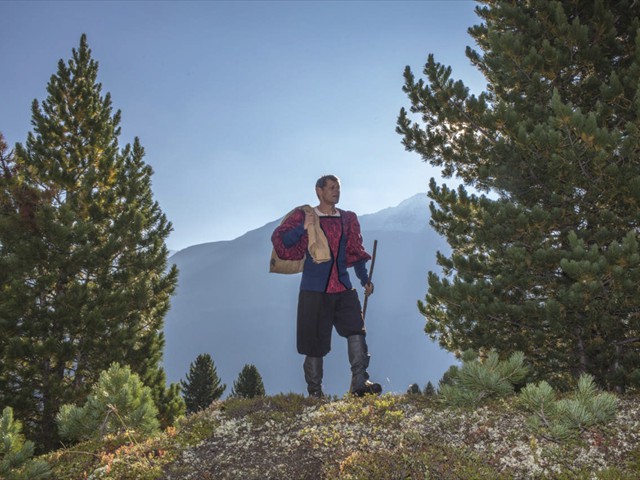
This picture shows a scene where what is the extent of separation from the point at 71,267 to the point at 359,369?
1005cm

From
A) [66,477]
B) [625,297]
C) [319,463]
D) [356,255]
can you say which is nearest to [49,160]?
[356,255]

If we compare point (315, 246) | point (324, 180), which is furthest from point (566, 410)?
point (324, 180)

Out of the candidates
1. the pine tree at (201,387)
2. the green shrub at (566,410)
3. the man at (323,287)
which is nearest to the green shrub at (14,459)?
the man at (323,287)

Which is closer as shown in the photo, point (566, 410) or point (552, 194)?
point (566, 410)

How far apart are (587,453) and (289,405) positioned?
3021 mm

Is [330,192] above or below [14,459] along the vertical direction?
above

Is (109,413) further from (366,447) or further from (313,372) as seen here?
(366,447)

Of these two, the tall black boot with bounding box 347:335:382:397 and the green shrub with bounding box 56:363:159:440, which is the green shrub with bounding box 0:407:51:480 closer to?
the green shrub with bounding box 56:363:159:440

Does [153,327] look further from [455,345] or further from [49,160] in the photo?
[455,345]

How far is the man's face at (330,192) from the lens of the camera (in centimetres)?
645

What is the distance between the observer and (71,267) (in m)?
12.9

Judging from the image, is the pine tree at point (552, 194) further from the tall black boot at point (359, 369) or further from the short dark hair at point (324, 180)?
the short dark hair at point (324, 180)

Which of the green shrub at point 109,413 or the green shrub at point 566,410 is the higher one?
the green shrub at point 109,413

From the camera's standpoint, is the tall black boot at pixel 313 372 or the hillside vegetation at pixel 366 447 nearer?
the hillside vegetation at pixel 366 447
